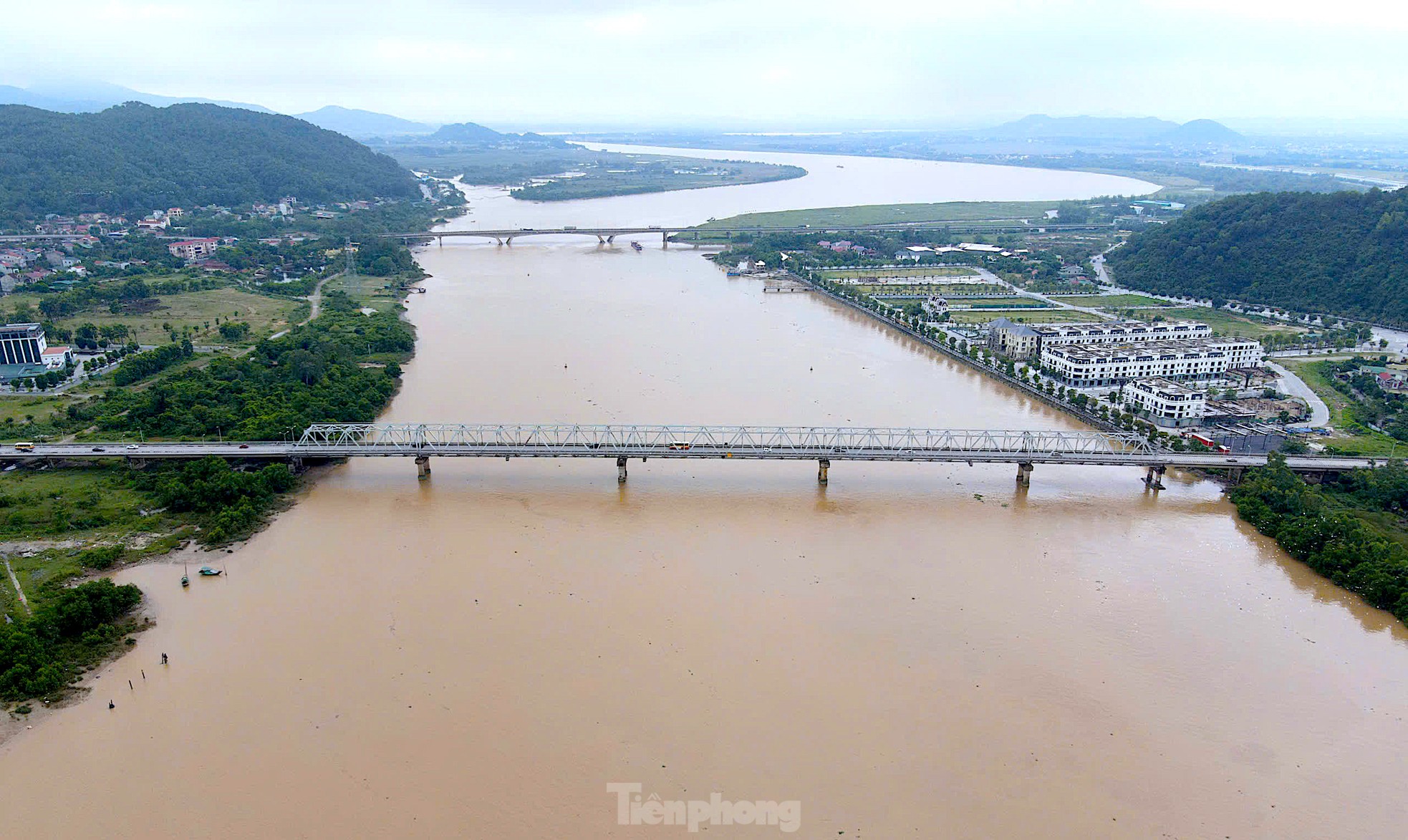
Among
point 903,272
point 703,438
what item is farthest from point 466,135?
point 703,438

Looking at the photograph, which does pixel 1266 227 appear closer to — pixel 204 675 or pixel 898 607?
pixel 898 607

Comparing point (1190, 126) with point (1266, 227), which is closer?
point (1266, 227)

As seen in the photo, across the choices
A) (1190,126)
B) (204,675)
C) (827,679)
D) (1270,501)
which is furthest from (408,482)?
(1190,126)

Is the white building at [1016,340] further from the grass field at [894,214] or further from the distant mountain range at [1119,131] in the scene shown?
the distant mountain range at [1119,131]

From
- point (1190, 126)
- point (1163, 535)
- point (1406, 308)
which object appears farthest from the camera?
point (1190, 126)

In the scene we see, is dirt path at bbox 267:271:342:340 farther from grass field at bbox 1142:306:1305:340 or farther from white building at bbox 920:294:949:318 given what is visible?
grass field at bbox 1142:306:1305:340

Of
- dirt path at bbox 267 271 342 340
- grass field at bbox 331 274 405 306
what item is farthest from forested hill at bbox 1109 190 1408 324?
dirt path at bbox 267 271 342 340

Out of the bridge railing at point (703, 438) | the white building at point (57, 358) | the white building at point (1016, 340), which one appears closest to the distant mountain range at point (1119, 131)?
the white building at point (1016, 340)
